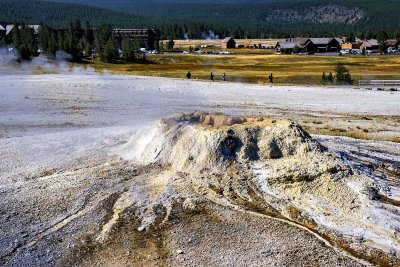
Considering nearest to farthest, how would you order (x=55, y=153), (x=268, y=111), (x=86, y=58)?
(x=55, y=153)
(x=268, y=111)
(x=86, y=58)

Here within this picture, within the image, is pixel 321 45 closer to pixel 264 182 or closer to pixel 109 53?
pixel 109 53

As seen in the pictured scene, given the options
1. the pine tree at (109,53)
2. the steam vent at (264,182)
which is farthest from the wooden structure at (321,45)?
the steam vent at (264,182)

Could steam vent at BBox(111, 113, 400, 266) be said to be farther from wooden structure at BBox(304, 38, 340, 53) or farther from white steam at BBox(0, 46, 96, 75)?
wooden structure at BBox(304, 38, 340, 53)

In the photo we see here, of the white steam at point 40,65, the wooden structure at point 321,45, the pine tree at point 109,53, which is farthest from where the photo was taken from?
the wooden structure at point 321,45

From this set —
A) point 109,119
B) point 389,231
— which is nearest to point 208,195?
point 389,231

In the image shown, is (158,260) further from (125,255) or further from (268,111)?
(268,111)

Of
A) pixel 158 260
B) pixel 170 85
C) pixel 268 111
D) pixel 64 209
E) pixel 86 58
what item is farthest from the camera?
pixel 86 58

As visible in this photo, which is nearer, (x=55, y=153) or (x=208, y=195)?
(x=208, y=195)

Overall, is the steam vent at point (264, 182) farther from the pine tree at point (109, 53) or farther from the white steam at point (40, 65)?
the pine tree at point (109, 53)
